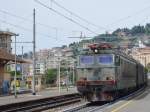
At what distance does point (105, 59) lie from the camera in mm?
30766

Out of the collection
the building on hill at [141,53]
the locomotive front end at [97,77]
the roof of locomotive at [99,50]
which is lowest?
the locomotive front end at [97,77]

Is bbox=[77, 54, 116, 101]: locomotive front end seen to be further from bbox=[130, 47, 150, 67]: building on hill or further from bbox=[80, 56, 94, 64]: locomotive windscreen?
bbox=[130, 47, 150, 67]: building on hill

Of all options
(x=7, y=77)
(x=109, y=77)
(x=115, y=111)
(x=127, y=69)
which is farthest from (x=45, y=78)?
(x=115, y=111)

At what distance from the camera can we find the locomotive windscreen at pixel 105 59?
30.7m

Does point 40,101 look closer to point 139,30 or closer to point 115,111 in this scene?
point 115,111

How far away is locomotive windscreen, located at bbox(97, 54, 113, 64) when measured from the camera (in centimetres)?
3066

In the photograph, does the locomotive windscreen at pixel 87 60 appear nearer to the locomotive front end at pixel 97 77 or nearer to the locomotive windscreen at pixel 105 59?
the locomotive front end at pixel 97 77

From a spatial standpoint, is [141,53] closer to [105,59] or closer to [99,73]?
[105,59]

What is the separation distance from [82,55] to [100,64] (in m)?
1.39

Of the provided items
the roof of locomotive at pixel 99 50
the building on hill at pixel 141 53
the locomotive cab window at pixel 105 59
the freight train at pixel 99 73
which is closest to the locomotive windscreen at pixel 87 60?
the freight train at pixel 99 73

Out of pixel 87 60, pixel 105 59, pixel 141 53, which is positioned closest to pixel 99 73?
pixel 105 59

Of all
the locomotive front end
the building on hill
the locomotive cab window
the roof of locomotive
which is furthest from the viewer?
the building on hill

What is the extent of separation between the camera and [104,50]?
102 feet

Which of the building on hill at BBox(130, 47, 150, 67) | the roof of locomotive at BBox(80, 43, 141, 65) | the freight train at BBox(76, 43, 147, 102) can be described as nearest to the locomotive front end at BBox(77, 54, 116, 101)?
the freight train at BBox(76, 43, 147, 102)
